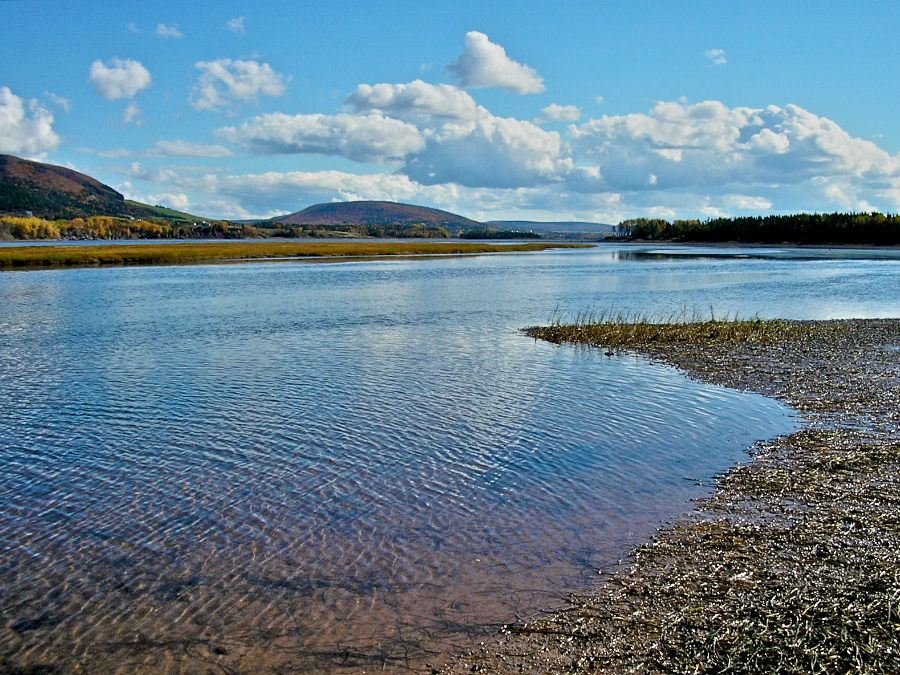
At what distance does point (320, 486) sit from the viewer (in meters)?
11.4

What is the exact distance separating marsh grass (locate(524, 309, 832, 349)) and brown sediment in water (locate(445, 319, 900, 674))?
38.9 ft

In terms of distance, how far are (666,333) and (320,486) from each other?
19.2 metres

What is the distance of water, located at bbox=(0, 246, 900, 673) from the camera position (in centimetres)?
731

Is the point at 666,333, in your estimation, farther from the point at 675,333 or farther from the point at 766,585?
the point at 766,585

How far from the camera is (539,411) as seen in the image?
1625 centimetres

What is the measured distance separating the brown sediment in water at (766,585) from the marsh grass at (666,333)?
38.9 feet

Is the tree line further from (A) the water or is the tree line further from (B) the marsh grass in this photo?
(A) the water

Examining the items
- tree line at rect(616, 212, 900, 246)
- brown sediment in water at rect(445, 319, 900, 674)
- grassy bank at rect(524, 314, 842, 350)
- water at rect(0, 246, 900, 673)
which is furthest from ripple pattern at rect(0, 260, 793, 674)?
tree line at rect(616, 212, 900, 246)

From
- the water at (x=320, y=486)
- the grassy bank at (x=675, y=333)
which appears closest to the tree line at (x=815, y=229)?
the grassy bank at (x=675, y=333)

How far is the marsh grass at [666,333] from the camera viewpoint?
1033 inches

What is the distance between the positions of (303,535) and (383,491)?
6.34ft

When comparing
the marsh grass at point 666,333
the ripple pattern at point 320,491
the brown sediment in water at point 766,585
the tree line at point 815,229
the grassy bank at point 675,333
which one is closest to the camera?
the brown sediment in water at point 766,585

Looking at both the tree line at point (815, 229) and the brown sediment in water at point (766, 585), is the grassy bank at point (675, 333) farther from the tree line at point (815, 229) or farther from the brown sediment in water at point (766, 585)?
the tree line at point (815, 229)

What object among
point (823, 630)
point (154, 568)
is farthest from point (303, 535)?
point (823, 630)
